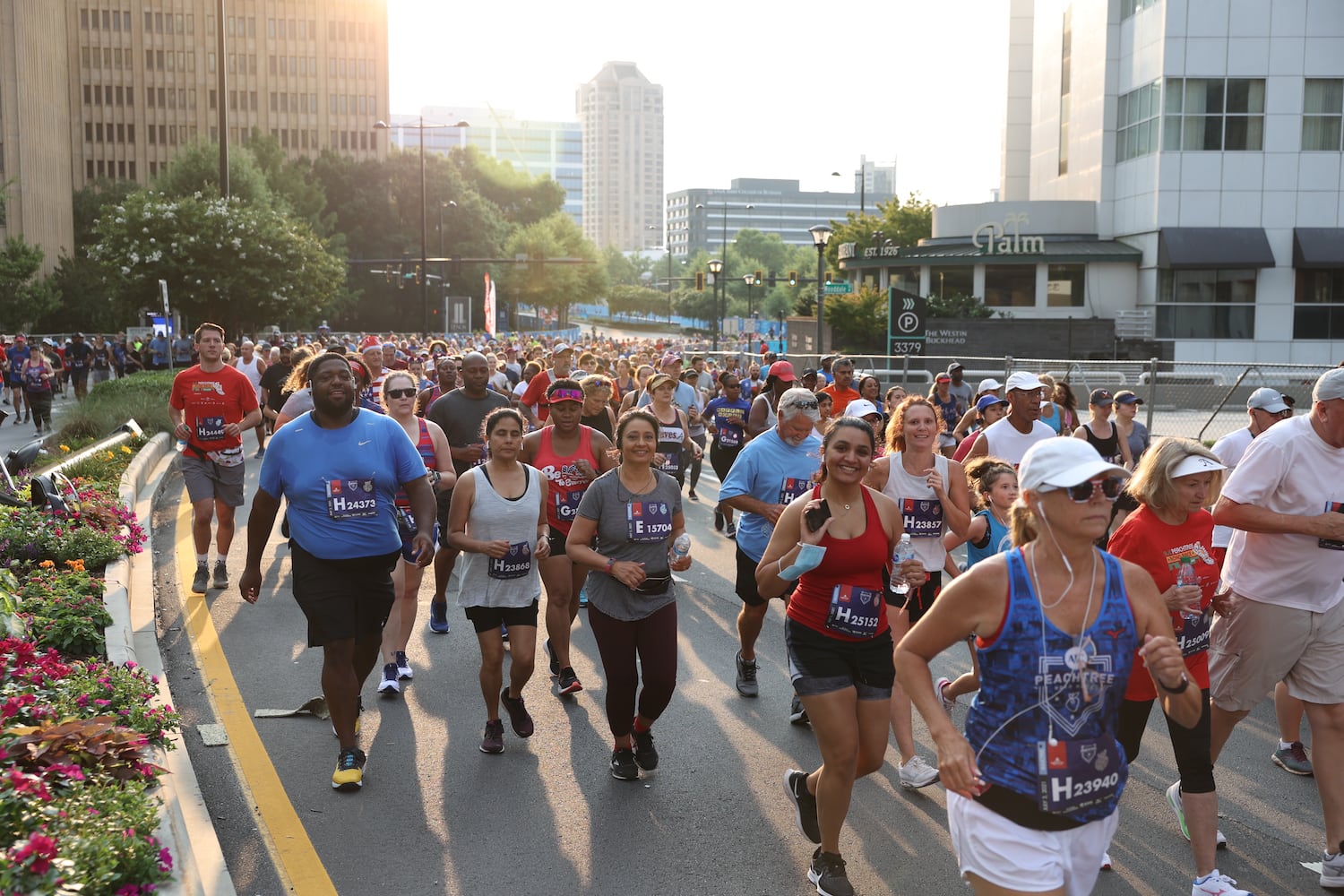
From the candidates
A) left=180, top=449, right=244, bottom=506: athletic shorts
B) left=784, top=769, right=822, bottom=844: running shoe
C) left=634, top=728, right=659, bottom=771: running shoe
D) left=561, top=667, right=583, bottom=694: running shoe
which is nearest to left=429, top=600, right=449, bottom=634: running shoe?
left=561, top=667, right=583, bottom=694: running shoe

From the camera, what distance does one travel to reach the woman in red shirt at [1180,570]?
4.78 m

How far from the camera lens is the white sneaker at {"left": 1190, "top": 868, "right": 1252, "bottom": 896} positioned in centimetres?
465

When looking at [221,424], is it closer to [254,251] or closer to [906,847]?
[906,847]

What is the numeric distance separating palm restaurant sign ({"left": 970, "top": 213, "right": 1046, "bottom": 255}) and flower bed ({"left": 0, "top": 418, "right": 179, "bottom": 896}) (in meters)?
44.7

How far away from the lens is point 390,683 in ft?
24.8

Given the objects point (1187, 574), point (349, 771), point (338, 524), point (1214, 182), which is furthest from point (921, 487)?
point (1214, 182)

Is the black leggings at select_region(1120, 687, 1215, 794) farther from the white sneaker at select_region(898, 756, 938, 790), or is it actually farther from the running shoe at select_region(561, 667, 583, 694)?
the running shoe at select_region(561, 667, 583, 694)

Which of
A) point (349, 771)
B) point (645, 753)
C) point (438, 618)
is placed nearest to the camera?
point (349, 771)

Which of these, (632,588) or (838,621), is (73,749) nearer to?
(632,588)

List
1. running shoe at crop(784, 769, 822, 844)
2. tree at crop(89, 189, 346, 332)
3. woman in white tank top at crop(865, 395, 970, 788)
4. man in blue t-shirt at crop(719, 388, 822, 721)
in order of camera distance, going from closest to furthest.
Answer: running shoe at crop(784, 769, 822, 844) → woman in white tank top at crop(865, 395, 970, 788) → man in blue t-shirt at crop(719, 388, 822, 721) → tree at crop(89, 189, 346, 332)

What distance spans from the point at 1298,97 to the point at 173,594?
139 ft

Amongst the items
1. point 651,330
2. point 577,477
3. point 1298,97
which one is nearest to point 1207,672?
point 577,477

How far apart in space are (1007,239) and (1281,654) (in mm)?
46449

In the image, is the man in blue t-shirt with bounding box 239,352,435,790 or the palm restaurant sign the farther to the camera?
the palm restaurant sign
